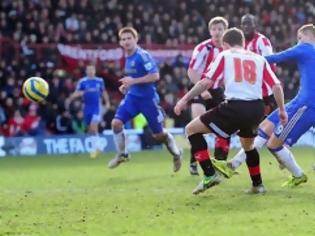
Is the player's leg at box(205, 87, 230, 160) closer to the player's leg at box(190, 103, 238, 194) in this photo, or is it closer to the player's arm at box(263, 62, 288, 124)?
the player's leg at box(190, 103, 238, 194)

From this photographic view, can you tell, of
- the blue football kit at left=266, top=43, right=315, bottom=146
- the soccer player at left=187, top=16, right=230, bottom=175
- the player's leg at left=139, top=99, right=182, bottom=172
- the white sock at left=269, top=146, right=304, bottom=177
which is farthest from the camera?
the player's leg at left=139, top=99, right=182, bottom=172

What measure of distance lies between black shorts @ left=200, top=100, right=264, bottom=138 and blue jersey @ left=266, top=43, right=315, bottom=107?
34.2 inches

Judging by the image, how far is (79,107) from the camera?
21.1m

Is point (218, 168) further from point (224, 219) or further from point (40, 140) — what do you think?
point (40, 140)

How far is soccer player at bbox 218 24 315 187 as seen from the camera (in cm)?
954

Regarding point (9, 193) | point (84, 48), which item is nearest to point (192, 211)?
point (9, 193)

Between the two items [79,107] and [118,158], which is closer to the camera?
[118,158]

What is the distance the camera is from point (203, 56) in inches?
458

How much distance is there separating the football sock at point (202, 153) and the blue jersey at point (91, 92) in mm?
9083

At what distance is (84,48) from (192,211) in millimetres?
16021

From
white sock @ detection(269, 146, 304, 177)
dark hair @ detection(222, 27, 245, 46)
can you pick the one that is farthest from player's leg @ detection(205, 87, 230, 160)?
dark hair @ detection(222, 27, 245, 46)

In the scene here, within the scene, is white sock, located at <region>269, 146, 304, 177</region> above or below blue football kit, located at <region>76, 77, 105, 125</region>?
above

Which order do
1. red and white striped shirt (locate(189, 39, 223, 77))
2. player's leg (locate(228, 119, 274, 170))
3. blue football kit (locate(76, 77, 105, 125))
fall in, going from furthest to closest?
1. blue football kit (locate(76, 77, 105, 125))
2. red and white striped shirt (locate(189, 39, 223, 77))
3. player's leg (locate(228, 119, 274, 170))

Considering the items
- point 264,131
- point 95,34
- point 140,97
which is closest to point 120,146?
point 140,97
